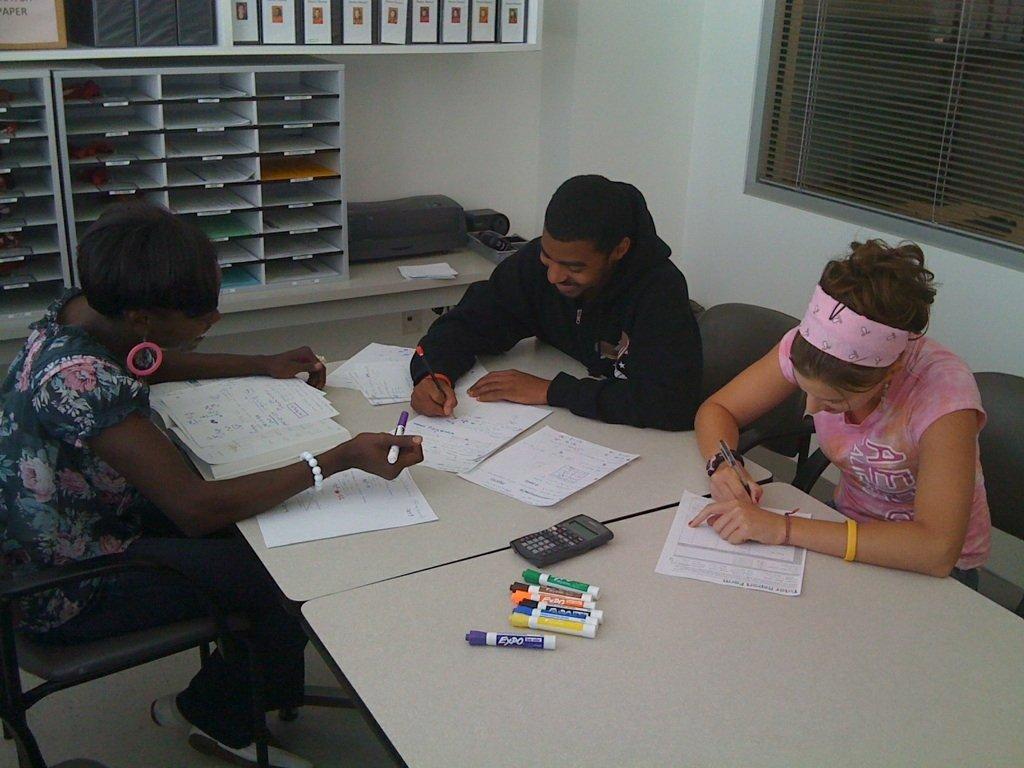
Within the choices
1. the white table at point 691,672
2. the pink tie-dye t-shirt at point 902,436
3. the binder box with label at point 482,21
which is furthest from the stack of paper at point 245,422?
the binder box with label at point 482,21

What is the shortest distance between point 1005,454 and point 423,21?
1948 mm

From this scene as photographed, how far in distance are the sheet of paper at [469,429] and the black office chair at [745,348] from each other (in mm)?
619

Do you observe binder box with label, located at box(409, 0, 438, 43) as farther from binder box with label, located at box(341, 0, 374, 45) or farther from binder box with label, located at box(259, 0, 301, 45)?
binder box with label, located at box(259, 0, 301, 45)

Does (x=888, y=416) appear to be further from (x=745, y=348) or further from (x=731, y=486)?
(x=745, y=348)

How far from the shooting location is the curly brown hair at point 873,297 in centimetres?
157

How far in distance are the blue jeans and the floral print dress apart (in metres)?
0.04

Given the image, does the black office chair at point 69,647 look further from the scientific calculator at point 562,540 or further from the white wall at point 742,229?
the white wall at point 742,229

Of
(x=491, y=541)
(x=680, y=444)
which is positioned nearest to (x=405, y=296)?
(x=680, y=444)

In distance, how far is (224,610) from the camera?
71.6 inches

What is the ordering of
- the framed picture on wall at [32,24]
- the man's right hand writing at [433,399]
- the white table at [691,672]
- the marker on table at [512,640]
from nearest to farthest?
the white table at [691,672], the marker on table at [512,640], the man's right hand writing at [433,399], the framed picture on wall at [32,24]

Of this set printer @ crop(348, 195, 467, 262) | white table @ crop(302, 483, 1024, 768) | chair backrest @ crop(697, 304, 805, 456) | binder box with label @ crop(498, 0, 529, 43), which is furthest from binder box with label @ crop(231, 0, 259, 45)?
white table @ crop(302, 483, 1024, 768)

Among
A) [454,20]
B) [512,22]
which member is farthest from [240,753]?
[512,22]

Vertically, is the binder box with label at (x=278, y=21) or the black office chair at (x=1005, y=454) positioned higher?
the binder box with label at (x=278, y=21)

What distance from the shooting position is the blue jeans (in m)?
1.72
